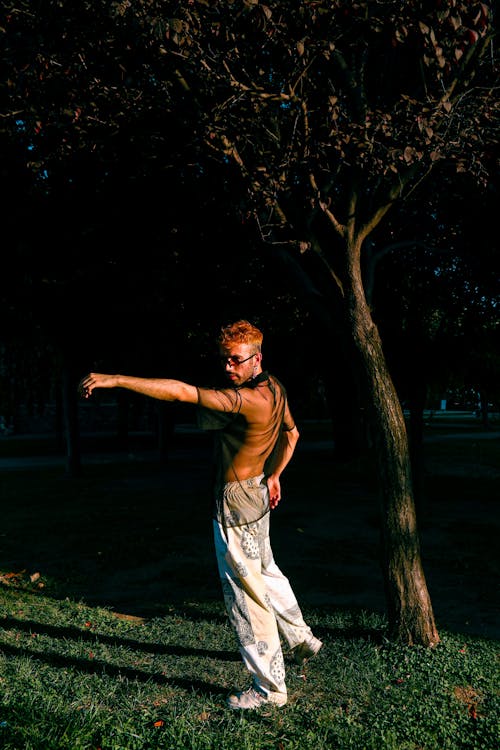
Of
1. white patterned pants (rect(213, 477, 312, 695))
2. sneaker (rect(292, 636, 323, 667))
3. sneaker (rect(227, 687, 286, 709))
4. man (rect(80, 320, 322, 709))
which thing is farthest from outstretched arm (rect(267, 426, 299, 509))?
sneaker (rect(227, 687, 286, 709))

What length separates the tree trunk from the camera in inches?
213

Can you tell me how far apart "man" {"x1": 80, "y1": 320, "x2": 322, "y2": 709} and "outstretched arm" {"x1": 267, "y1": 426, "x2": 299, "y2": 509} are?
0.27 ft

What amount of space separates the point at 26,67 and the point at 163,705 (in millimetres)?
5161

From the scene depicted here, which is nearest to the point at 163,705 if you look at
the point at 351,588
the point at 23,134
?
the point at 351,588

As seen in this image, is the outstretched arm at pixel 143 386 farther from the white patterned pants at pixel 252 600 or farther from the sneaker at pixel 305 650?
the sneaker at pixel 305 650

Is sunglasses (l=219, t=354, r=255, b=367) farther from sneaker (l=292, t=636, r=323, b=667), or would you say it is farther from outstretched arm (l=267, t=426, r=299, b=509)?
sneaker (l=292, t=636, r=323, b=667)

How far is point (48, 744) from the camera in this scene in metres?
3.51

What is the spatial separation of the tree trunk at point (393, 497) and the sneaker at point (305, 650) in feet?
2.79

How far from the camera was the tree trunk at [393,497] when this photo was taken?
17.8 feet

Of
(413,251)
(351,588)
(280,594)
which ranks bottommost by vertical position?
(351,588)

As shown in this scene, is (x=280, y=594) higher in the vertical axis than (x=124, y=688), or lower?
higher

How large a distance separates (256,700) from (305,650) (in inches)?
30.7

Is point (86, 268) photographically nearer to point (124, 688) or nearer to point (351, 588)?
point (351, 588)

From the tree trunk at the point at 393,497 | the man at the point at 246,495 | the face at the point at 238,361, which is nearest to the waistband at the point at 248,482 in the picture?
the man at the point at 246,495
